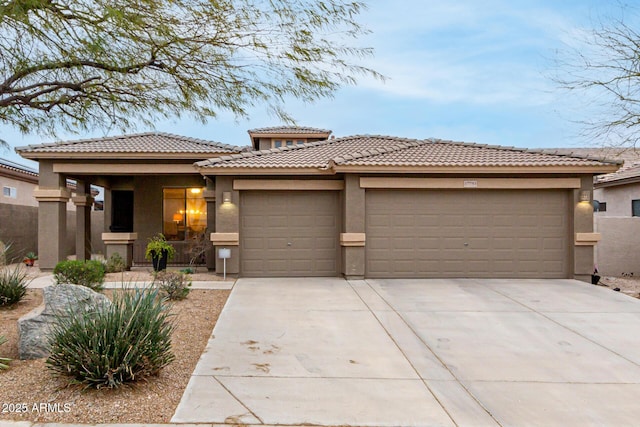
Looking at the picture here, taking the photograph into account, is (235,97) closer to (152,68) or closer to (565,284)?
(152,68)

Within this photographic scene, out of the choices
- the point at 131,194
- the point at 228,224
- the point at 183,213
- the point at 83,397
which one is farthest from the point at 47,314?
the point at 131,194

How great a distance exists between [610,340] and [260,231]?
8580 mm

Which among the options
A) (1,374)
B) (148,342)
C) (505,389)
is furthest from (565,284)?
(1,374)

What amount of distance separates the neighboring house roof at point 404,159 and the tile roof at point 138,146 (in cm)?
189

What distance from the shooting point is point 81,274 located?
9266 millimetres

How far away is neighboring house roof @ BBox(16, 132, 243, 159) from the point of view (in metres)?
13.5

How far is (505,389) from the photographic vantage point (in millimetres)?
4910

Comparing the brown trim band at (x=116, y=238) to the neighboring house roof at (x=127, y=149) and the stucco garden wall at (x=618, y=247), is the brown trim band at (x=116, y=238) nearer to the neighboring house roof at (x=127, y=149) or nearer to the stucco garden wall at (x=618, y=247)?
the neighboring house roof at (x=127, y=149)

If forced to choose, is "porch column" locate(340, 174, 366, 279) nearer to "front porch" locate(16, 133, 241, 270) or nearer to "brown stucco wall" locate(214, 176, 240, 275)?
"brown stucco wall" locate(214, 176, 240, 275)

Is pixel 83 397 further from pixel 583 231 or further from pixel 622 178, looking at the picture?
pixel 622 178

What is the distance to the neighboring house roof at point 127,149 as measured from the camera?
44.3 ft

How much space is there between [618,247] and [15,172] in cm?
2476

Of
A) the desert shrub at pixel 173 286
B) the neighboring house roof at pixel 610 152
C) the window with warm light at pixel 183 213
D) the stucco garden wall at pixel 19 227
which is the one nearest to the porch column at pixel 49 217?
the stucco garden wall at pixel 19 227

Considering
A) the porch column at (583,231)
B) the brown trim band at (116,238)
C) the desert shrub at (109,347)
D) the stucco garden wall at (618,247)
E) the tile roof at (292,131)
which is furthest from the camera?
the tile roof at (292,131)
